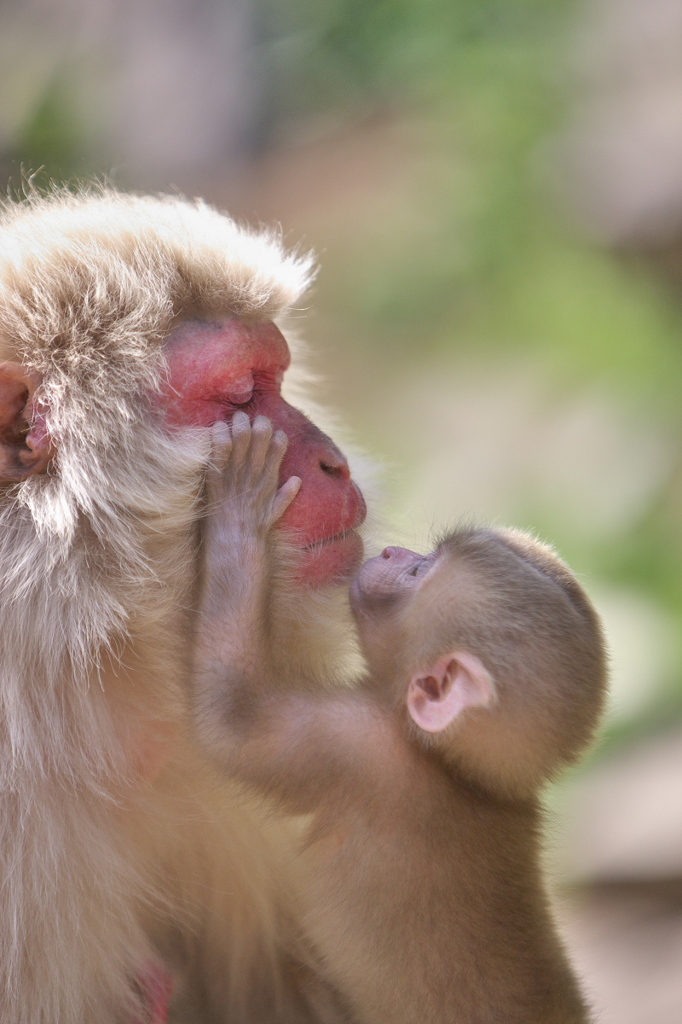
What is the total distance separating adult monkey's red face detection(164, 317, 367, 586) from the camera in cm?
233

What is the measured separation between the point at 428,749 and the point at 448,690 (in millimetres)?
144

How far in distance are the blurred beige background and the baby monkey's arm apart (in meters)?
2.76

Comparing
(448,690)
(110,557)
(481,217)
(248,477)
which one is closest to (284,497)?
(248,477)

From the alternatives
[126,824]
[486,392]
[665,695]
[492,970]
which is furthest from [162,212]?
[486,392]

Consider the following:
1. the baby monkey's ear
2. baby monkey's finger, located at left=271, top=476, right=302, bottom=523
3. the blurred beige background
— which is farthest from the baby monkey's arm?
the blurred beige background

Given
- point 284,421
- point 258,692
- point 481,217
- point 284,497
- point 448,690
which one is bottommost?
point 258,692

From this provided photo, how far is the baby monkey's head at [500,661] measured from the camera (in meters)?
2.03

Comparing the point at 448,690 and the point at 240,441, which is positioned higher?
the point at 240,441

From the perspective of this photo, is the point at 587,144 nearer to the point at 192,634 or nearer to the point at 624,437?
the point at 624,437

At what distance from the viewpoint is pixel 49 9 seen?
30.0 ft

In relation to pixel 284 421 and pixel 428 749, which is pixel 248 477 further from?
pixel 428 749

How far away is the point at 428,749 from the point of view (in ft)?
6.95

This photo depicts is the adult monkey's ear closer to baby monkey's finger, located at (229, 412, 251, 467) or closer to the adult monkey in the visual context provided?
the adult monkey

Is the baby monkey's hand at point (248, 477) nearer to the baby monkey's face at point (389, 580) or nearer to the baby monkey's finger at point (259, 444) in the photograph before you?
the baby monkey's finger at point (259, 444)
